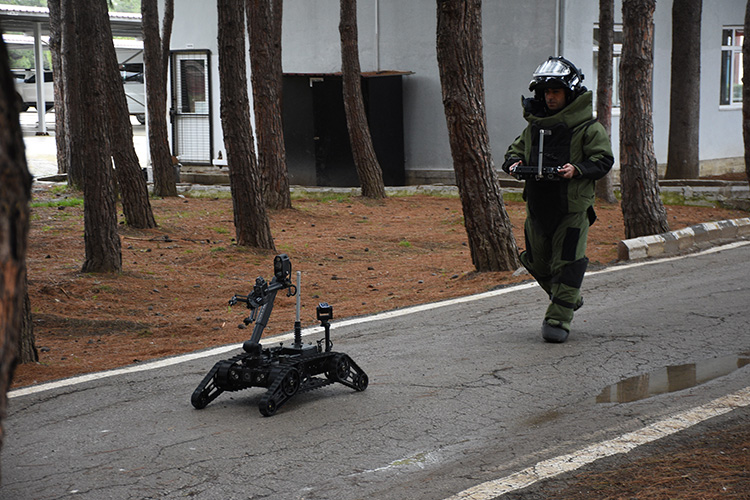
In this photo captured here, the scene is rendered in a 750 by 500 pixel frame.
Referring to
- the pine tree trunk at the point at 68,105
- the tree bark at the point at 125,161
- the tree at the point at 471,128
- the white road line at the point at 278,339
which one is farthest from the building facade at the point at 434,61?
the white road line at the point at 278,339

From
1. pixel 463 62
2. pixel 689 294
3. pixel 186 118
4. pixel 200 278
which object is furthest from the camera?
pixel 186 118

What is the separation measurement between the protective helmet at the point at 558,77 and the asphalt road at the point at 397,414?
2.04 metres

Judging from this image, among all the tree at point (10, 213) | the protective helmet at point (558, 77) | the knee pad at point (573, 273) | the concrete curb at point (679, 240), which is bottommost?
the concrete curb at point (679, 240)

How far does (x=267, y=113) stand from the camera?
17328 millimetres

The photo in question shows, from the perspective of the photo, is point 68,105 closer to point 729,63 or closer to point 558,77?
point 558,77

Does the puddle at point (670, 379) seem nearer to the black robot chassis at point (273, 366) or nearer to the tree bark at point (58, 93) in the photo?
the black robot chassis at point (273, 366)

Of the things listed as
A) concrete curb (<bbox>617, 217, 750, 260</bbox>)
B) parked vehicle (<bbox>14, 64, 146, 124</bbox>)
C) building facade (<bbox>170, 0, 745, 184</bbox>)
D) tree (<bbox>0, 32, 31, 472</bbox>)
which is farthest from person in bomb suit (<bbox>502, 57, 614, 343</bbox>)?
parked vehicle (<bbox>14, 64, 146, 124</bbox>)

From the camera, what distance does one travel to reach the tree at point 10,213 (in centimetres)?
154

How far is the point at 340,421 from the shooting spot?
16.8 ft

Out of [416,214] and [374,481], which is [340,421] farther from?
[416,214]

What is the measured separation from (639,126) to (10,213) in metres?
11.9

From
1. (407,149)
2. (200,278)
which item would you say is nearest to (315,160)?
(407,149)

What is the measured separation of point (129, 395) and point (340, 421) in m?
1.62

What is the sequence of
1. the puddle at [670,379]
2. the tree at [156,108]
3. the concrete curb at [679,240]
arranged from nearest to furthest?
the puddle at [670,379]
the concrete curb at [679,240]
the tree at [156,108]
